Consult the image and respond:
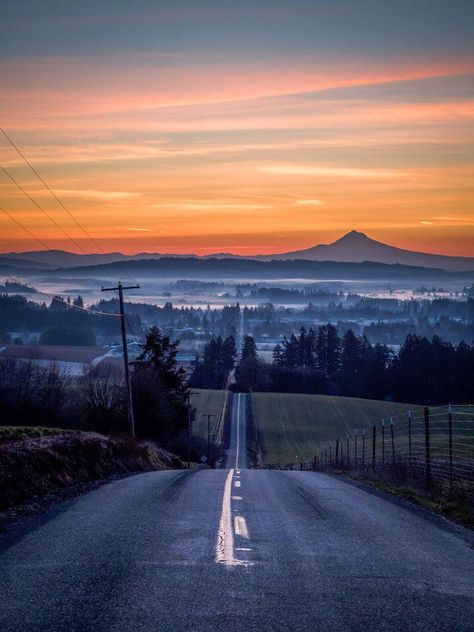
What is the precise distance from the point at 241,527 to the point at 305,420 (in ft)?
320

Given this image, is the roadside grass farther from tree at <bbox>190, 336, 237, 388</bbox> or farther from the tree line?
tree at <bbox>190, 336, 237, 388</bbox>

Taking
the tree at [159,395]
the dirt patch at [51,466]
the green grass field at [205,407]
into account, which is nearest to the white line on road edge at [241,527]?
the dirt patch at [51,466]

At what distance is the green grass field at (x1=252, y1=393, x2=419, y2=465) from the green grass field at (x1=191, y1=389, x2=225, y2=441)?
5334 millimetres

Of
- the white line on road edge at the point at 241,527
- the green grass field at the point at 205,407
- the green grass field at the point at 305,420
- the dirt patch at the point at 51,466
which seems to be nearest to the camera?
the white line on road edge at the point at 241,527

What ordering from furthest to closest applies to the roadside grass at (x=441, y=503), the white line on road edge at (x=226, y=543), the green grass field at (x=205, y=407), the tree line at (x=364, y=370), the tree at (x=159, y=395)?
1. the tree line at (x=364, y=370)
2. the green grass field at (x=205, y=407)
3. the tree at (x=159, y=395)
4. the roadside grass at (x=441, y=503)
5. the white line on road edge at (x=226, y=543)

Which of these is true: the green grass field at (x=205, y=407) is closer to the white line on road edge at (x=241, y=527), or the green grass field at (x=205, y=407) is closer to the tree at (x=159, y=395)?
the tree at (x=159, y=395)

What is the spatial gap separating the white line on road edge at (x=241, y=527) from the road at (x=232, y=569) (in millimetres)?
17

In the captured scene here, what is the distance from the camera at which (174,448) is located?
233ft

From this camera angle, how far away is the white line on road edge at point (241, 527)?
1161 cm

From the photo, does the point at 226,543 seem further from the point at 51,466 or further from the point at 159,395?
the point at 159,395

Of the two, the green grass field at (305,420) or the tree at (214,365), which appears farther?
the tree at (214,365)

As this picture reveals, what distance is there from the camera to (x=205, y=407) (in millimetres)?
116312

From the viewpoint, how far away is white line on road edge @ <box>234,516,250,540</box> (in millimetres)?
11614

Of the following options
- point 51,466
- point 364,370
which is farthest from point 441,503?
point 364,370
